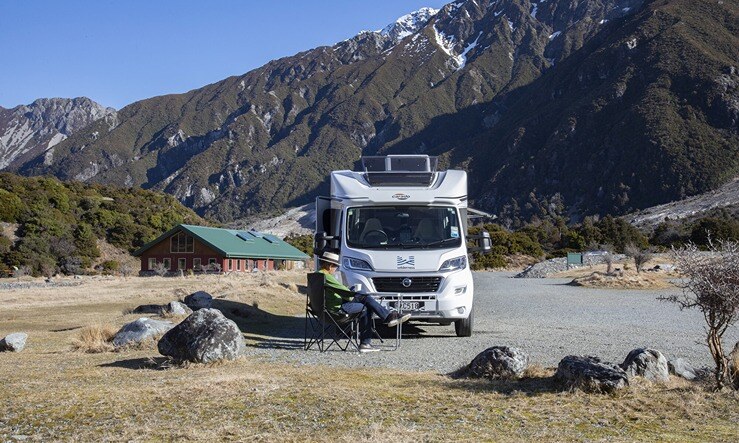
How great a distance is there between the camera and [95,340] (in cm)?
1091

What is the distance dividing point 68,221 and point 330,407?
206 feet

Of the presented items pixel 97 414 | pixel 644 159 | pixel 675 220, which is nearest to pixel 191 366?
pixel 97 414

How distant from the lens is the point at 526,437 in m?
5.12

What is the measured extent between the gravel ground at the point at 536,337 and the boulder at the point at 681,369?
1.33 meters

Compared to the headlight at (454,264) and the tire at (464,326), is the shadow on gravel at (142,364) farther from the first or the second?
the tire at (464,326)

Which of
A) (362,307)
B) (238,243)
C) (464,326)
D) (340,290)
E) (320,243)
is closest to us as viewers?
(362,307)

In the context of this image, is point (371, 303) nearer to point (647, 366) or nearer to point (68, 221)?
point (647, 366)

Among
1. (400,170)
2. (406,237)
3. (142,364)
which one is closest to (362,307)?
(406,237)

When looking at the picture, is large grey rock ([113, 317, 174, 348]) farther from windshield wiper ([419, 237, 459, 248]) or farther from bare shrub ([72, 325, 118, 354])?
windshield wiper ([419, 237, 459, 248])

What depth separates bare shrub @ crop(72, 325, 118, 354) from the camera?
1045 cm

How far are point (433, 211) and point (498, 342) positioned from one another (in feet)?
8.27

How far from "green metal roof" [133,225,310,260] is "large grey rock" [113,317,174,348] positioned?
44.4 meters

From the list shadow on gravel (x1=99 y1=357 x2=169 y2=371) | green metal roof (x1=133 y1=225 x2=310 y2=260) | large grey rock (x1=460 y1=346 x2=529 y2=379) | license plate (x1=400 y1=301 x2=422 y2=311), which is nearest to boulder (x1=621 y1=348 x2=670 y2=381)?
large grey rock (x1=460 y1=346 x2=529 y2=379)

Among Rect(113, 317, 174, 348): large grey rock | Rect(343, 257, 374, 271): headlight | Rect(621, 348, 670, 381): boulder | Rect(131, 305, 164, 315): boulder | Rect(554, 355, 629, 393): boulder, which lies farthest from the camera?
Rect(131, 305, 164, 315): boulder
